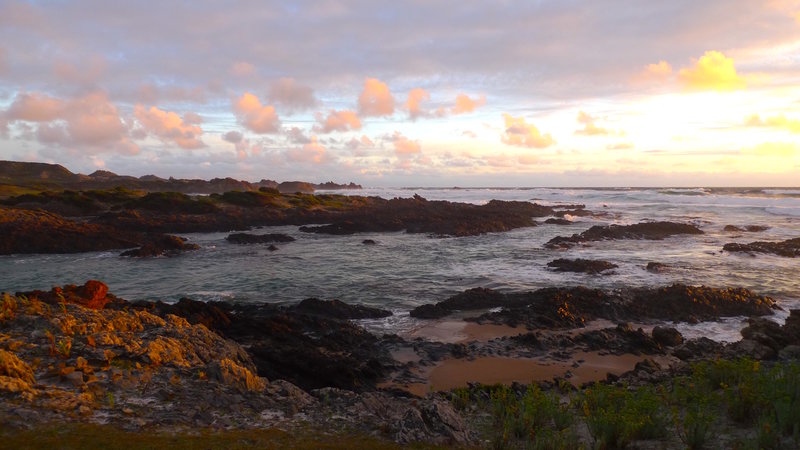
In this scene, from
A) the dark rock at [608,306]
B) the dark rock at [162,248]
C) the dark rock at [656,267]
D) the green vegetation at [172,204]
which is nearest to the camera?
the dark rock at [608,306]

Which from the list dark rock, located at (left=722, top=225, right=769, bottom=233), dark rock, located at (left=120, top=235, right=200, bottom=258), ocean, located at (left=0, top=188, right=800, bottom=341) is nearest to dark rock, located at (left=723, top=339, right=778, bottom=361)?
ocean, located at (left=0, top=188, right=800, bottom=341)

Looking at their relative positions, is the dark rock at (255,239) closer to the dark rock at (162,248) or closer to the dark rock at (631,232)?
the dark rock at (162,248)

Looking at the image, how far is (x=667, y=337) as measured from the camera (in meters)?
14.0

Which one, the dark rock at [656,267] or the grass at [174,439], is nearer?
the grass at [174,439]

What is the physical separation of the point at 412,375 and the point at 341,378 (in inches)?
76.4

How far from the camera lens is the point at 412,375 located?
11.9 m

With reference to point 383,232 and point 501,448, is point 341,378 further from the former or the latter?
point 383,232

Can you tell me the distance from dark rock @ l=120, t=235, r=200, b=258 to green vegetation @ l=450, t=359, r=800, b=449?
2802 centimetres

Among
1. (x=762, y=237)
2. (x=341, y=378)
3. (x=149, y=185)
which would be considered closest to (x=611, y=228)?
(x=762, y=237)

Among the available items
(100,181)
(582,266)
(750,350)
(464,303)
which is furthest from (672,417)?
(100,181)

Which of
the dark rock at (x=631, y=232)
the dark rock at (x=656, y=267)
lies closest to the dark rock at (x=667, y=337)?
the dark rock at (x=656, y=267)

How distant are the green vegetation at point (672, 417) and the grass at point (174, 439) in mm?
1911

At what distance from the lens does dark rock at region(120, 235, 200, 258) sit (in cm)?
3041

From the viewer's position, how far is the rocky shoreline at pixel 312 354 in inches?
283
